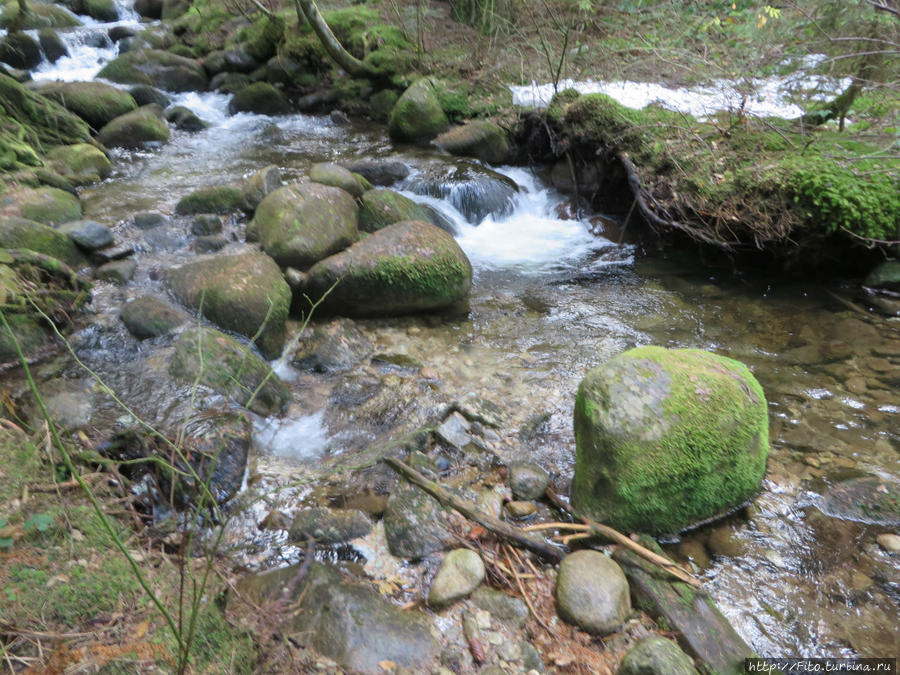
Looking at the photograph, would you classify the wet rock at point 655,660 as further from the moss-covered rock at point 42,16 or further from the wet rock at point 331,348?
the moss-covered rock at point 42,16

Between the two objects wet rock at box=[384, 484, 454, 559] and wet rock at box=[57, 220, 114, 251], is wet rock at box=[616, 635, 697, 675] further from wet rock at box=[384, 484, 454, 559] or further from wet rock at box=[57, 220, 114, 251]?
wet rock at box=[57, 220, 114, 251]

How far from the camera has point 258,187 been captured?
5949 millimetres

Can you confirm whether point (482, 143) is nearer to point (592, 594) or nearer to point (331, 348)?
point (331, 348)

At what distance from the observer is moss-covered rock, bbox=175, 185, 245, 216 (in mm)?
5902

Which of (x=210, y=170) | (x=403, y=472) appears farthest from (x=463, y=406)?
(x=210, y=170)

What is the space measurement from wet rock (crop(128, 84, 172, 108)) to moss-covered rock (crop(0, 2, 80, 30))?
4387mm

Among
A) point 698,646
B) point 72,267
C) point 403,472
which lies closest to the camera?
point 698,646

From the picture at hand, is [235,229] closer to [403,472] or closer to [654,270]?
[403,472]

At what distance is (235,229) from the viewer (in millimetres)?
5695

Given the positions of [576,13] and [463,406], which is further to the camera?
[576,13]

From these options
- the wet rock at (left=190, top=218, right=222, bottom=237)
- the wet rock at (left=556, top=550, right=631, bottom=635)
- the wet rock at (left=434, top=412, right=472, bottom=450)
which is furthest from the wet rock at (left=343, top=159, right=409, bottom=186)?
the wet rock at (left=556, top=550, right=631, bottom=635)

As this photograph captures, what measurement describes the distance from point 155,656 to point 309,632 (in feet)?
2.04

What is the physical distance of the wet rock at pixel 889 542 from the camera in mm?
2713

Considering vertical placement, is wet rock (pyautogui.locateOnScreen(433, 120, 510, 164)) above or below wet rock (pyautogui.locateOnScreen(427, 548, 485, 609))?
above
